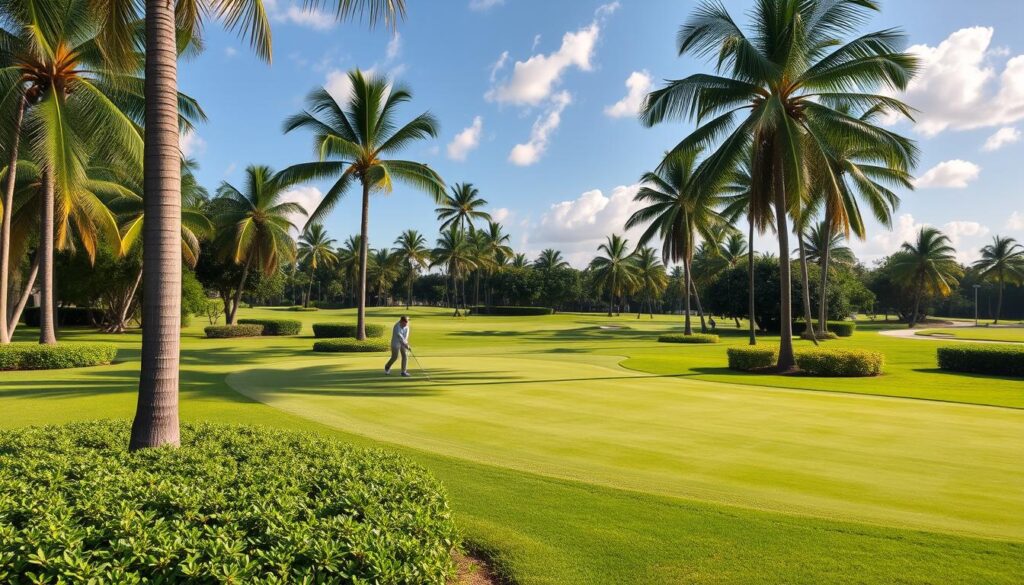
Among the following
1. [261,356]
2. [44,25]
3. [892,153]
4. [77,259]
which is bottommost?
[261,356]

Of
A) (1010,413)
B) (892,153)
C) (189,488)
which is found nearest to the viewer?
(189,488)

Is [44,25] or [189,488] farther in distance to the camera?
[44,25]

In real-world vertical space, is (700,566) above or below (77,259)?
below

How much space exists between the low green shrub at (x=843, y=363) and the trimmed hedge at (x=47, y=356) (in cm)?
2521

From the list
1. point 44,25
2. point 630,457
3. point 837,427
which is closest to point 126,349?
point 44,25

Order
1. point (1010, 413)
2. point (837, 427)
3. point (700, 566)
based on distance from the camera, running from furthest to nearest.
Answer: point (1010, 413)
point (837, 427)
point (700, 566)

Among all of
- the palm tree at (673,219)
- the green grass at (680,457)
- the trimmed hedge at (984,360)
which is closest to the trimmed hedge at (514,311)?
the palm tree at (673,219)

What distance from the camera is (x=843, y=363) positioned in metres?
20.9

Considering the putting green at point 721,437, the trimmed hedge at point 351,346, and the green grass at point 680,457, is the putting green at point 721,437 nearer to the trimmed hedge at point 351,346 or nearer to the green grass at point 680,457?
the green grass at point 680,457

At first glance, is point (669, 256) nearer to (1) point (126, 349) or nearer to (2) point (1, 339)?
(1) point (126, 349)

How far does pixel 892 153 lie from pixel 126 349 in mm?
33312

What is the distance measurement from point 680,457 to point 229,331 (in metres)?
36.0

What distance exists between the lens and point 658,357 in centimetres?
2841

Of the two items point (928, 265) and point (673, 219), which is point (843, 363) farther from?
point (928, 265)
